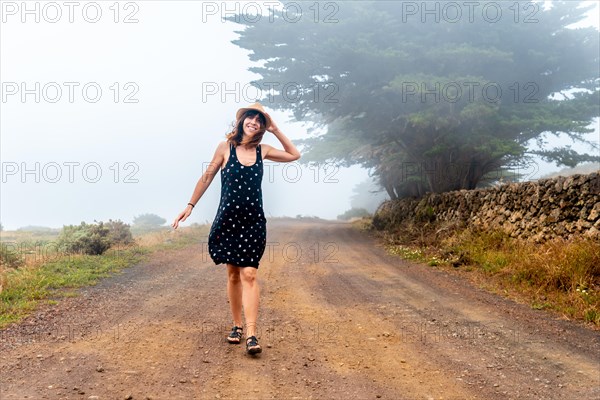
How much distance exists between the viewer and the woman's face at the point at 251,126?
4.39 metres

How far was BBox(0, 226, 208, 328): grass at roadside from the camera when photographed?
19.5 feet

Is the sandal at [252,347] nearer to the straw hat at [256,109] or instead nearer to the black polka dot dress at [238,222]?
the black polka dot dress at [238,222]

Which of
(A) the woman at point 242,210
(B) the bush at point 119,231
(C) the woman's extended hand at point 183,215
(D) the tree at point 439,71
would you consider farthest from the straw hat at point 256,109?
(D) the tree at point 439,71

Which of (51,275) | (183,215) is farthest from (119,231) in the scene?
(183,215)

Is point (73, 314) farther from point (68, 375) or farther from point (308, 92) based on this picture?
point (308, 92)

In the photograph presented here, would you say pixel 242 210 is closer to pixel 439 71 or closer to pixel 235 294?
pixel 235 294

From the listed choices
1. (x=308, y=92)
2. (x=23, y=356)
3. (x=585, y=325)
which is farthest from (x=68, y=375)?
(x=308, y=92)

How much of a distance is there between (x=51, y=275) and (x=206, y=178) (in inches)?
199

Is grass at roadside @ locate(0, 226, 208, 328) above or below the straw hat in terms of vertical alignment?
below

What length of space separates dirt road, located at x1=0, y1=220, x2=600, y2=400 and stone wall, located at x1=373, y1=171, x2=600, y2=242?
2.59 m

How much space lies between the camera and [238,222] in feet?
14.2

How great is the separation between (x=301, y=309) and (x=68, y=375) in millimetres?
3047

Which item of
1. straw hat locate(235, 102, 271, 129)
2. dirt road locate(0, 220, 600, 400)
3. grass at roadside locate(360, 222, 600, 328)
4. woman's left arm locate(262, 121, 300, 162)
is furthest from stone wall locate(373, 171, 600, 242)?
straw hat locate(235, 102, 271, 129)

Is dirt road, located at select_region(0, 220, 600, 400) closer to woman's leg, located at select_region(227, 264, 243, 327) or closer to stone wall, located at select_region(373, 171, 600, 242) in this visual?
woman's leg, located at select_region(227, 264, 243, 327)
